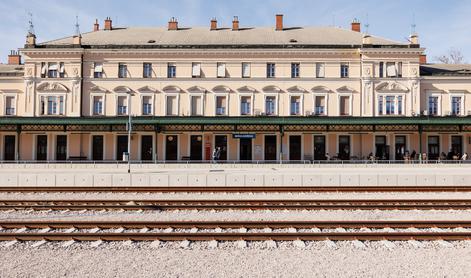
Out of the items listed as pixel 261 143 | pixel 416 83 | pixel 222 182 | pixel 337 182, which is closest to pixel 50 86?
pixel 261 143

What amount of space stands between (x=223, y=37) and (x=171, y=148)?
13.8 meters

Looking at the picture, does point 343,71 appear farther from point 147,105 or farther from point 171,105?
point 147,105

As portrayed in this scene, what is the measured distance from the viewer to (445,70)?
3334cm

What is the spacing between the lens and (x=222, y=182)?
1620 cm

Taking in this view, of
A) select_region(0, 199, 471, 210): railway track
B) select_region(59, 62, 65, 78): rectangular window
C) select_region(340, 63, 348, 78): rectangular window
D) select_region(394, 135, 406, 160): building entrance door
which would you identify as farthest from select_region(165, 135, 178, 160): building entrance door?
select_region(394, 135, 406, 160): building entrance door

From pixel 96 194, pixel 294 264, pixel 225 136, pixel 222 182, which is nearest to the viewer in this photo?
pixel 294 264

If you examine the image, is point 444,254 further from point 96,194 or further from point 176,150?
point 176,150

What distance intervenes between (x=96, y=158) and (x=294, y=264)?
94.7ft

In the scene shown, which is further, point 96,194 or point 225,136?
point 225,136

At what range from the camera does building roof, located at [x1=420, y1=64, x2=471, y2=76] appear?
3167cm

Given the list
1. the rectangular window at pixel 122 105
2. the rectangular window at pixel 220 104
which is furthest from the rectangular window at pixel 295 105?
the rectangular window at pixel 122 105

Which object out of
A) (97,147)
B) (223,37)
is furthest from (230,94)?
(97,147)

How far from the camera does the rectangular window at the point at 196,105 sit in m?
31.8

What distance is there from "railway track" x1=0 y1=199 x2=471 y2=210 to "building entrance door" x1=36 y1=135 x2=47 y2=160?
858 inches
